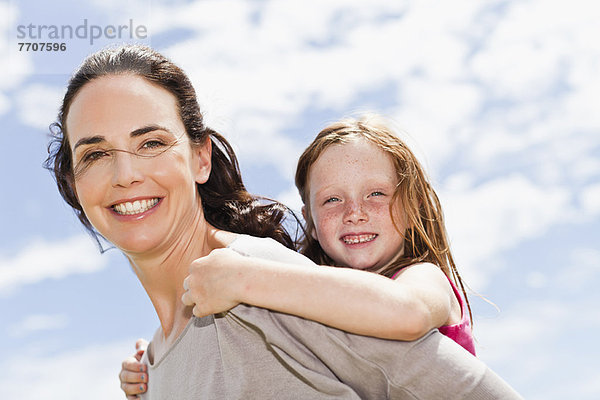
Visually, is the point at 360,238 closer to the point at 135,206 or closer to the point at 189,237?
the point at 189,237

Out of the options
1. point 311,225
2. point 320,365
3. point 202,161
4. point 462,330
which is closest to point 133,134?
point 202,161

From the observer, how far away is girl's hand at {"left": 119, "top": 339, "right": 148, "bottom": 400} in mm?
3359

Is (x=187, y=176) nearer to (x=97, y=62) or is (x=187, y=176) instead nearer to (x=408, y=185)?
(x=97, y=62)

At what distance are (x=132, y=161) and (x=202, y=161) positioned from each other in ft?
1.58

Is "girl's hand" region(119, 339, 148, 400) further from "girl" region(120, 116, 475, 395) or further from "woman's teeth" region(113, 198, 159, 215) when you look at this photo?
"woman's teeth" region(113, 198, 159, 215)

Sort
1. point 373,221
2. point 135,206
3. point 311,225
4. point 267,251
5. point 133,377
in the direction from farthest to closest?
1. point 311,225
2. point 373,221
3. point 133,377
4. point 135,206
5. point 267,251

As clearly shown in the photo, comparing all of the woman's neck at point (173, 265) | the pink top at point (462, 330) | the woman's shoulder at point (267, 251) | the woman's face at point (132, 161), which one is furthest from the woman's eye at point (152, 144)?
the pink top at point (462, 330)

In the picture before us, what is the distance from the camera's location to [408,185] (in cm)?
362

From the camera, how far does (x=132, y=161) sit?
2.73 m

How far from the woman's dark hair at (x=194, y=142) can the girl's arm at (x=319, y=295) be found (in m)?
0.87

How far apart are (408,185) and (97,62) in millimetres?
1783

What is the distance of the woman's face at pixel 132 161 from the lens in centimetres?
274

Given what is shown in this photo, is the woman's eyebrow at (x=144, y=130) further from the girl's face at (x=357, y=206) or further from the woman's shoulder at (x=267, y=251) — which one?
the girl's face at (x=357, y=206)

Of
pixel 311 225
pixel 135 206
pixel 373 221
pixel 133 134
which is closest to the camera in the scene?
pixel 133 134
